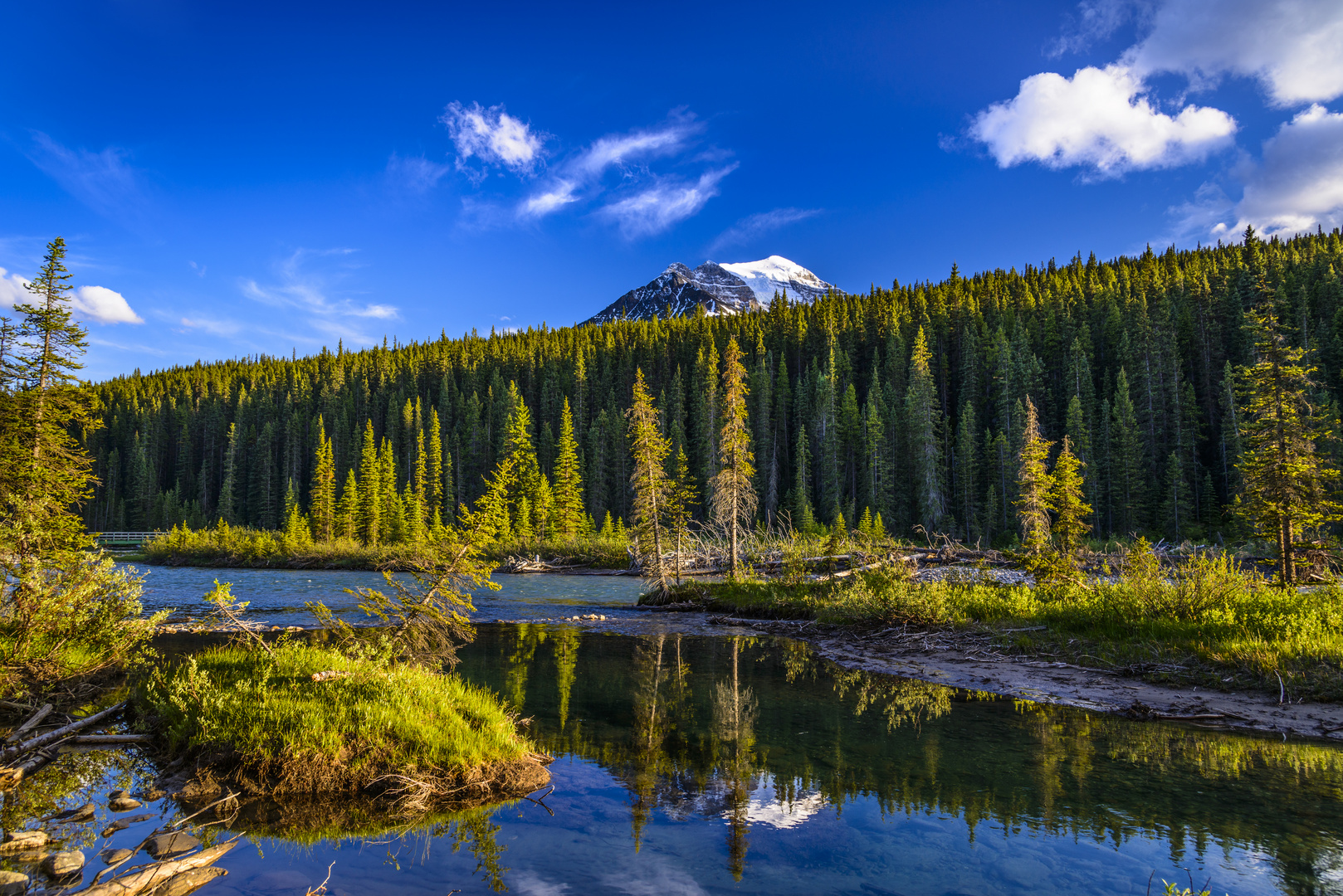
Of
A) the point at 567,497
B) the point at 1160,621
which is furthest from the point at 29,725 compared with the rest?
the point at 567,497

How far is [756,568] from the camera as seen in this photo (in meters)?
34.6

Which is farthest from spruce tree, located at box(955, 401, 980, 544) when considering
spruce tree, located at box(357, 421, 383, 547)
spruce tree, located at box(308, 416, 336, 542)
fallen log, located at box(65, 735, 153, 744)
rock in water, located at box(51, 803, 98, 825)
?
rock in water, located at box(51, 803, 98, 825)

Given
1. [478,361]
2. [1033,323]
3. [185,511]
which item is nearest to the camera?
[1033,323]

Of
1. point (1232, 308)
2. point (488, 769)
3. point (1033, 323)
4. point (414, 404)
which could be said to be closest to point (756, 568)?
point (488, 769)

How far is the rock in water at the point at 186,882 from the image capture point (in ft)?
19.7

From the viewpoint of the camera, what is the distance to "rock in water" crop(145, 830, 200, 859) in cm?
657

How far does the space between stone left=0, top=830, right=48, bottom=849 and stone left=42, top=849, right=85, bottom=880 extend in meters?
0.55

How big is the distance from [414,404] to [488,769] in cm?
10753

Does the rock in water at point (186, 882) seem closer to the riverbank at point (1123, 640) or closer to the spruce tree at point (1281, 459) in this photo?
the riverbank at point (1123, 640)

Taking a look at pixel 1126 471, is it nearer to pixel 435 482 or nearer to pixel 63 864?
pixel 63 864

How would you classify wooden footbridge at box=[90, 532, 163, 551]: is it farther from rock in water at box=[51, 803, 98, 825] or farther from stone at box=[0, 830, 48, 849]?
stone at box=[0, 830, 48, 849]

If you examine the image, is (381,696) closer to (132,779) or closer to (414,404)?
(132,779)

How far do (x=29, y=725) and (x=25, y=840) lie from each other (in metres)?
4.35

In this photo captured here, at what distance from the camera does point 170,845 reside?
22.0 feet
